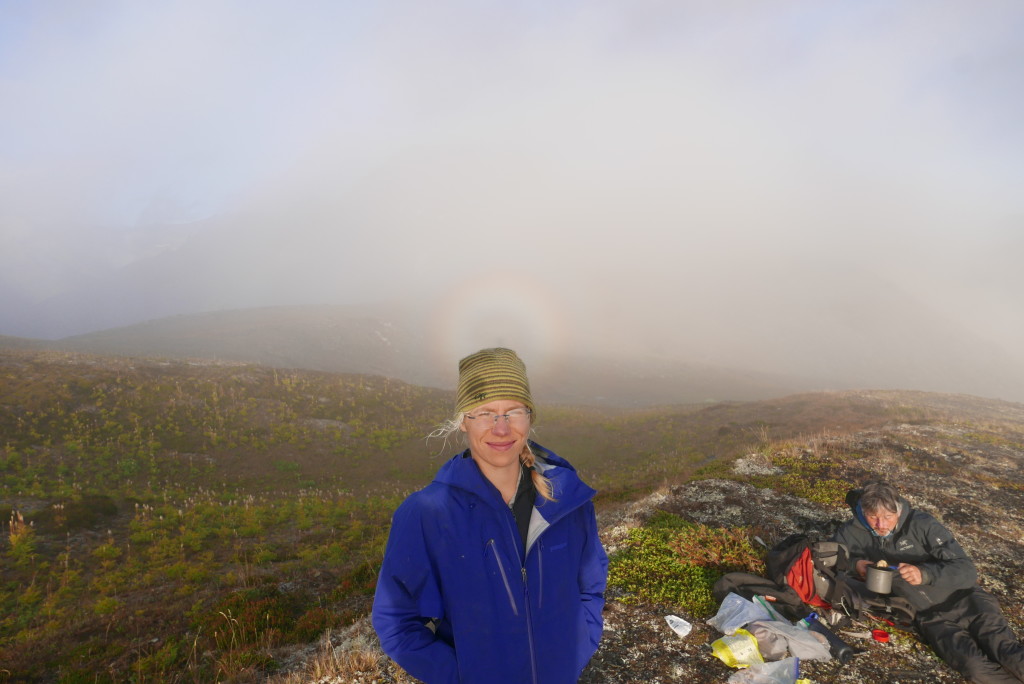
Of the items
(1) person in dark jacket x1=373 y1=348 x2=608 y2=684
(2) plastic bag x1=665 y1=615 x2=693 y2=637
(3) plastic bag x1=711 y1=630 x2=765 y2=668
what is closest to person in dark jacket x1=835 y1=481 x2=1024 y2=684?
(3) plastic bag x1=711 y1=630 x2=765 y2=668

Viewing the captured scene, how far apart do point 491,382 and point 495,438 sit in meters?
0.38

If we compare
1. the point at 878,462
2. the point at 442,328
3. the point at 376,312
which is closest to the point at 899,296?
the point at 442,328

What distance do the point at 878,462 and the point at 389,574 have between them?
17.6 metres

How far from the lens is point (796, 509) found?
1047 centimetres

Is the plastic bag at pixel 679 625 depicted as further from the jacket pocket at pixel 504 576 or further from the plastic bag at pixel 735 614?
the jacket pocket at pixel 504 576

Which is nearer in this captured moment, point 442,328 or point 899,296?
point 442,328

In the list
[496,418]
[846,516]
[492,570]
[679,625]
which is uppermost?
[496,418]

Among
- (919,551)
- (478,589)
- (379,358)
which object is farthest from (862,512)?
(379,358)

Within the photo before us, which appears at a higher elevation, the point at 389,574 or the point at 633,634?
the point at 389,574

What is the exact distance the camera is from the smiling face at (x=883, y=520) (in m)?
6.28

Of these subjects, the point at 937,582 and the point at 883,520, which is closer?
the point at 937,582

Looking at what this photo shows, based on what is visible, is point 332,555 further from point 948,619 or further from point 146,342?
point 146,342

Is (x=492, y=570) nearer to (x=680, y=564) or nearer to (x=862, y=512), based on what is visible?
(x=680, y=564)

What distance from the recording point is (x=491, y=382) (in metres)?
2.91
